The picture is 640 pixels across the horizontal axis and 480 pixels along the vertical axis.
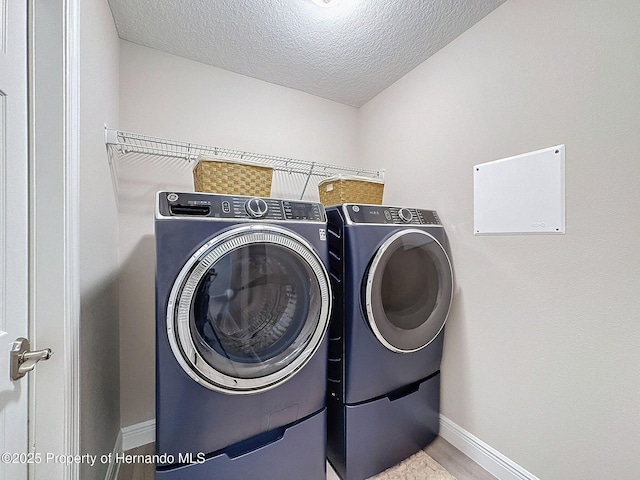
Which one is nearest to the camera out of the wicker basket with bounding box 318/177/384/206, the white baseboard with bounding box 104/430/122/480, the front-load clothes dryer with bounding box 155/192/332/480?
the front-load clothes dryer with bounding box 155/192/332/480

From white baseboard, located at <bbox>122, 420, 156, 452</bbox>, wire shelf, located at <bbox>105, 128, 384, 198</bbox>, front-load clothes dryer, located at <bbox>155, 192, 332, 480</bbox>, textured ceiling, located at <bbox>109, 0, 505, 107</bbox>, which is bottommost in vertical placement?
white baseboard, located at <bbox>122, 420, 156, 452</bbox>

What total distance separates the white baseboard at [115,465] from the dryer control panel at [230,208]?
4.15ft

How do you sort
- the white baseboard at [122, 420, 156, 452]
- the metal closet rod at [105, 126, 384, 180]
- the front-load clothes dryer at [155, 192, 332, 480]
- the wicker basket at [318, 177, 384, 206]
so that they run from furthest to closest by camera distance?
the wicker basket at [318, 177, 384, 206]
the white baseboard at [122, 420, 156, 452]
the metal closet rod at [105, 126, 384, 180]
the front-load clothes dryer at [155, 192, 332, 480]

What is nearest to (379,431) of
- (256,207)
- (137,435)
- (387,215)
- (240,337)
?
(240,337)

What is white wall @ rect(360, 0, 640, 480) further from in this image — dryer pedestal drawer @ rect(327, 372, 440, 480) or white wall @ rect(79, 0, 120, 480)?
white wall @ rect(79, 0, 120, 480)

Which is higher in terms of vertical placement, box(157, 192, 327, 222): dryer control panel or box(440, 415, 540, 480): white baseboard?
box(157, 192, 327, 222): dryer control panel

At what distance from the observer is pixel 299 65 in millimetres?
1757

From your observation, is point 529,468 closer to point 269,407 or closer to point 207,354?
point 269,407

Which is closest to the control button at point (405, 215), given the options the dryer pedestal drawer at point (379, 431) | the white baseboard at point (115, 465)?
the dryer pedestal drawer at point (379, 431)

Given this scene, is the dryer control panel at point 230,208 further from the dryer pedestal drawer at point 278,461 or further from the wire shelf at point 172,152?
the dryer pedestal drawer at point 278,461

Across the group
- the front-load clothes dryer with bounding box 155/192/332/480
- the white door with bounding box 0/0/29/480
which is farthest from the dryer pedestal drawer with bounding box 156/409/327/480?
the white door with bounding box 0/0/29/480

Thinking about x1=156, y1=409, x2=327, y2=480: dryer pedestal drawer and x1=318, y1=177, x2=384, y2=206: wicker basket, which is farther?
x1=318, y1=177, x2=384, y2=206: wicker basket

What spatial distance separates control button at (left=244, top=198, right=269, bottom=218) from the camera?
105 centimetres

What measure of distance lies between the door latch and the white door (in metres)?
0.02
